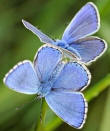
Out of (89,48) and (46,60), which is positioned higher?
(46,60)

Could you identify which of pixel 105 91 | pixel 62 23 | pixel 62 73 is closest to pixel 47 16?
pixel 62 23

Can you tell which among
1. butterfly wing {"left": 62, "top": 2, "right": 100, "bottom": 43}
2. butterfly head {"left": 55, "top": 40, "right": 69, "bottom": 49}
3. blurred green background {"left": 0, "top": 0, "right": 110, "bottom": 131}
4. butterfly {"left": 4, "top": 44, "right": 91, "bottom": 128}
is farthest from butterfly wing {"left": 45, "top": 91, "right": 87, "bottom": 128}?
blurred green background {"left": 0, "top": 0, "right": 110, "bottom": 131}

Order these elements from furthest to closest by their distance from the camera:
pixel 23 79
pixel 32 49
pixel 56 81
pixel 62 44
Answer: pixel 32 49, pixel 62 44, pixel 56 81, pixel 23 79

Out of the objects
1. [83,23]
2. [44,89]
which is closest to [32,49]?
[83,23]

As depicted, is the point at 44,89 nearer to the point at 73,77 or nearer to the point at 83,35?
the point at 73,77

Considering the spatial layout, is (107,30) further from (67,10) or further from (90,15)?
(90,15)

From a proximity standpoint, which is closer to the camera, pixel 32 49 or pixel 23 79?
pixel 23 79

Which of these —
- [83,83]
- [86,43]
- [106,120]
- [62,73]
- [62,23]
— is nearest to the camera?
[83,83]
